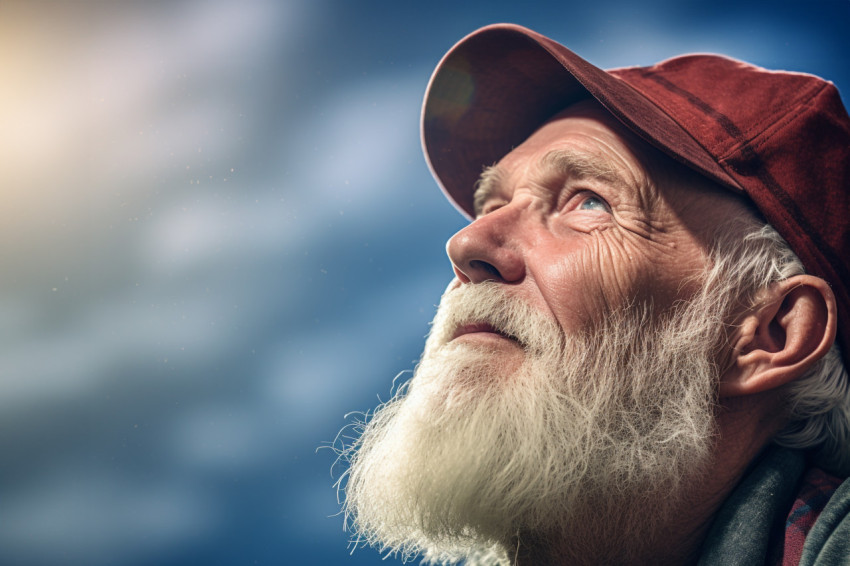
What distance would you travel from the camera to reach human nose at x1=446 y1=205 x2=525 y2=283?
3.80 ft

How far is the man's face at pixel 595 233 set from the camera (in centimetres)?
111

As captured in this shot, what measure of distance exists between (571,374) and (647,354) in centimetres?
15

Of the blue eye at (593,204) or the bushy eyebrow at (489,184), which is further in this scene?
the bushy eyebrow at (489,184)

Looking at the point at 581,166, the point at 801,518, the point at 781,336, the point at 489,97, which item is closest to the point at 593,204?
the point at 581,166

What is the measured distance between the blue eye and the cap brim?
22 centimetres

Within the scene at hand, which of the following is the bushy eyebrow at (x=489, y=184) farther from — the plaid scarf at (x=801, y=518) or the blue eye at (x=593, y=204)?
the plaid scarf at (x=801, y=518)

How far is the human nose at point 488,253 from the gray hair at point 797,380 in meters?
0.37

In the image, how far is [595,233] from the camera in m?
1.17

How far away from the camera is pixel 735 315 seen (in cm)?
113

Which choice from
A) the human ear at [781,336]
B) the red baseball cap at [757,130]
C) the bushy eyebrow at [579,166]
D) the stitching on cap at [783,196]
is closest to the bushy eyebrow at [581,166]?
the bushy eyebrow at [579,166]

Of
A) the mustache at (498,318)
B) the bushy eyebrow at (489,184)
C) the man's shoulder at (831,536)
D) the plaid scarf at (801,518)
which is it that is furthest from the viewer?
the bushy eyebrow at (489,184)

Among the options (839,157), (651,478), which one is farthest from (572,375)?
(839,157)

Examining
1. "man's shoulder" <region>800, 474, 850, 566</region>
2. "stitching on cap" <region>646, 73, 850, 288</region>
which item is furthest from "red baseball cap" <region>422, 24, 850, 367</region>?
"man's shoulder" <region>800, 474, 850, 566</region>

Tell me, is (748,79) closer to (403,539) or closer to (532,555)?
(532,555)
